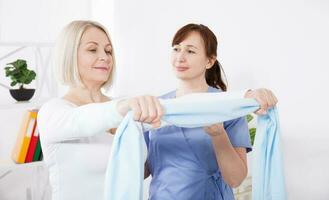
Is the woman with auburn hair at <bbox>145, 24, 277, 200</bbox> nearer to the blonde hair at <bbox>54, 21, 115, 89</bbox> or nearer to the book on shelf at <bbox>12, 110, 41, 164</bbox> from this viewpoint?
the blonde hair at <bbox>54, 21, 115, 89</bbox>

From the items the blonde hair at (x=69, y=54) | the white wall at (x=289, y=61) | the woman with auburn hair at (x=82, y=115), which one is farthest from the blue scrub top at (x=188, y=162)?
the white wall at (x=289, y=61)

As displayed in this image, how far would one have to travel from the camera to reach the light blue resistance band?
32.3 inches

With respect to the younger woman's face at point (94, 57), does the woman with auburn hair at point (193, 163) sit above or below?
below

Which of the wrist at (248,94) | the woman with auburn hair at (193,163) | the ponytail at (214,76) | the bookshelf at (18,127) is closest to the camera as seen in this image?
the wrist at (248,94)

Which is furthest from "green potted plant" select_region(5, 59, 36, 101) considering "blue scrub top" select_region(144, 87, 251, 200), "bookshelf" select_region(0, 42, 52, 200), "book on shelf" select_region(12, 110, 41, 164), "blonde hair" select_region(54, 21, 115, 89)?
"blue scrub top" select_region(144, 87, 251, 200)

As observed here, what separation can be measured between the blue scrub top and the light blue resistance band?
0.57 ft

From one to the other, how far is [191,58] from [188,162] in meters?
0.33

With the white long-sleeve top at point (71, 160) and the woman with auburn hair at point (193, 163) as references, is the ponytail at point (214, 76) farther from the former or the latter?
the white long-sleeve top at point (71, 160)

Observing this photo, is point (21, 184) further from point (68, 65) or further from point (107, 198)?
point (107, 198)

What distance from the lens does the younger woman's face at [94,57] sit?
123cm

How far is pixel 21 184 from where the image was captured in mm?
2615

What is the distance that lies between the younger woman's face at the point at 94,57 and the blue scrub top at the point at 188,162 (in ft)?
0.85

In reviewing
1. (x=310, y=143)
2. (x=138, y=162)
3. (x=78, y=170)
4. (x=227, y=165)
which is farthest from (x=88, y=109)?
(x=310, y=143)

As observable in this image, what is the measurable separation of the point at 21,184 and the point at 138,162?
204 centimetres
